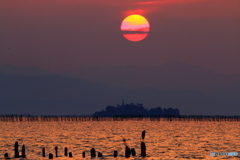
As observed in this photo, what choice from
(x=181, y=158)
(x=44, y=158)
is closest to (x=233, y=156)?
(x=181, y=158)

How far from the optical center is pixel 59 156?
47125 mm

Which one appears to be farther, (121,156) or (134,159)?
(121,156)

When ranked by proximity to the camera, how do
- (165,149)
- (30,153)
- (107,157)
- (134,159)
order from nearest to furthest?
1. (134,159)
2. (107,157)
3. (30,153)
4. (165,149)

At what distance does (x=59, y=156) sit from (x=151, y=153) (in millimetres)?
11462

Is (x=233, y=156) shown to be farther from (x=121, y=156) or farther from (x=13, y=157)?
(x=13, y=157)

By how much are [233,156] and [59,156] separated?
1958 centimetres

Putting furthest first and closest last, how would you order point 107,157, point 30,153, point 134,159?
point 30,153, point 107,157, point 134,159

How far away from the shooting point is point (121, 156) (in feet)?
159

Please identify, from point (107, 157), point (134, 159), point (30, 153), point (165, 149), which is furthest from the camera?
point (165, 149)

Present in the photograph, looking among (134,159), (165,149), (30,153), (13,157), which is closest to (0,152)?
(30,153)

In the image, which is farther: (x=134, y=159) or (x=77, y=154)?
(x=77, y=154)

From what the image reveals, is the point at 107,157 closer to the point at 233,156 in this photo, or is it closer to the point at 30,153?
the point at 30,153

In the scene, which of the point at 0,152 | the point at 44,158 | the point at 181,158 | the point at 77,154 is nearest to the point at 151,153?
the point at 181,158

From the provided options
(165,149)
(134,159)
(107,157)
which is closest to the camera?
(134,159)
